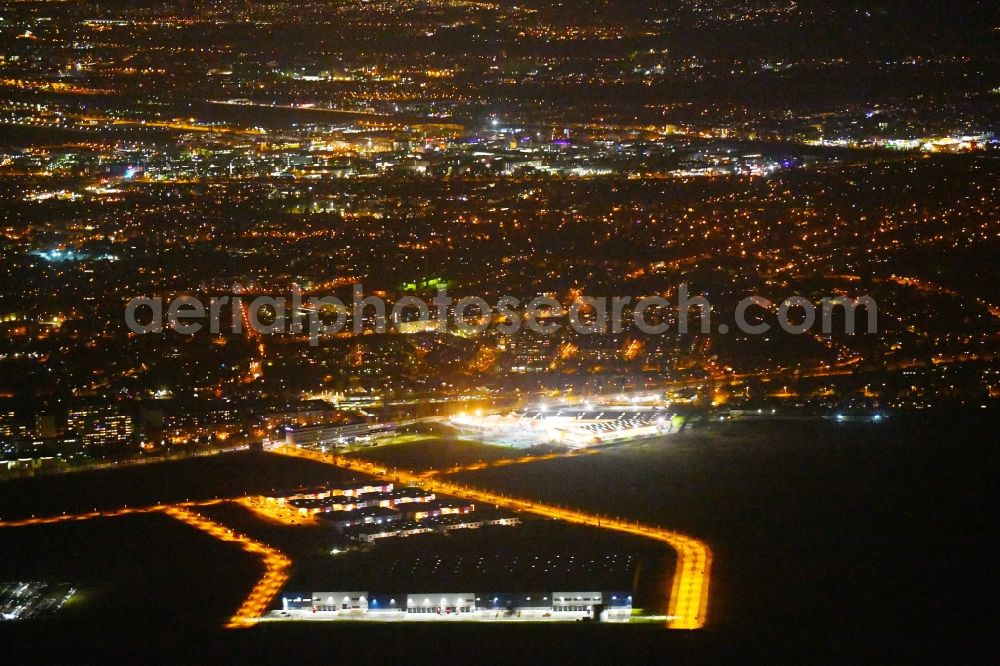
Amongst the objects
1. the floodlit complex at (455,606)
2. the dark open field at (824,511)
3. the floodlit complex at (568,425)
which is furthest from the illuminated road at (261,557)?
the floodlit complex at (568,425)

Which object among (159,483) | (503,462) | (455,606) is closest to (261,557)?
(455,606)

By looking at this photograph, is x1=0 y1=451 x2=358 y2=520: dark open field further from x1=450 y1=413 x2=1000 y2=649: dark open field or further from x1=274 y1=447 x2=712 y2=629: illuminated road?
x1=450 y1=413 x2=1000 y2=649: dark open field

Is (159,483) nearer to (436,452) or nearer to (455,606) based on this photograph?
(436,452)

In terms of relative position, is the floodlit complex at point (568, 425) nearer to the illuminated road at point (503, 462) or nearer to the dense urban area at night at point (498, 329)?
the dense urban area at night at point (498, 329)

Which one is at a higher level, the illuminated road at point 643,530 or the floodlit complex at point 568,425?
the floodlit complex at point 568,425

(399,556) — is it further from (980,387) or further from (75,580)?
(980,387)

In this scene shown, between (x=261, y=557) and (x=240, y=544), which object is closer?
(x=261, y=557)

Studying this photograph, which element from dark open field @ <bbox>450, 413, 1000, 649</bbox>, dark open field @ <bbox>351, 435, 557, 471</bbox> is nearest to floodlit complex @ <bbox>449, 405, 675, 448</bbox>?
dark open field @ <bbox>351, 435, 557, 471</bbox>

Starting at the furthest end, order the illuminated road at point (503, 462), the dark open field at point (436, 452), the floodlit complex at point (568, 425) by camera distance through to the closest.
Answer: the floodlit complex at point (568, 425) < the dark open field at point (436, 452) < the illuminated road at point (503, 462)
